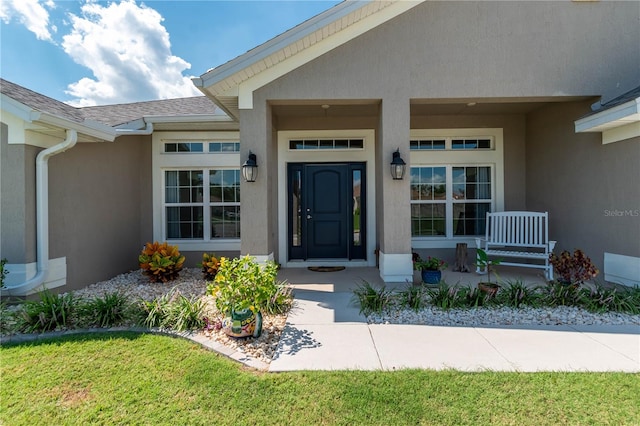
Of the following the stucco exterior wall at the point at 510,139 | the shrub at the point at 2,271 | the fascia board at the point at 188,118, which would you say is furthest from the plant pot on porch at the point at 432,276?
the shrub at the point at 2,271

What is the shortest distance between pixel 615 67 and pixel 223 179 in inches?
304

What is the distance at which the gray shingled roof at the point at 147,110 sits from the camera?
6941 millimetres

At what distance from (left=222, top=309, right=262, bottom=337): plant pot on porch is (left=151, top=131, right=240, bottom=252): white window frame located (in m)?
4.00

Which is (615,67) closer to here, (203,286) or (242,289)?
(242,289)

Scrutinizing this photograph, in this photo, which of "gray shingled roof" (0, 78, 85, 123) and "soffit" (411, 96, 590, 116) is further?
"soffit" (411, 96, 590, 116)

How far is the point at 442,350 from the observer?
3.20 meters

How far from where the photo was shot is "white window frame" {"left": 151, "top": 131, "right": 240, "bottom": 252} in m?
7.26

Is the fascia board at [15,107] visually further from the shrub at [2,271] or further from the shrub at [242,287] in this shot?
the shrub at [242,287]

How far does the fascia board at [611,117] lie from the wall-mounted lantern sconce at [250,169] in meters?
5.32

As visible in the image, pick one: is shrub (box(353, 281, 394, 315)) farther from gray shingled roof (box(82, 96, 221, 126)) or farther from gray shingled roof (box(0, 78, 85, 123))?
gray shingled roof (box(0, 78, 85, 123))

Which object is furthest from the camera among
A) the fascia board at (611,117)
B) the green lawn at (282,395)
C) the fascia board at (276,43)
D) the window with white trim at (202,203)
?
the window with white trim at (202,203)

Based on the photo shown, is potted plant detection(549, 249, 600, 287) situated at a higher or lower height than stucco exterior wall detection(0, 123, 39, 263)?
lower

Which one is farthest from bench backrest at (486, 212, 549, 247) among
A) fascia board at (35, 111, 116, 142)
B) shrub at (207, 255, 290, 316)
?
fascia board at (35, 111, 116, 142)

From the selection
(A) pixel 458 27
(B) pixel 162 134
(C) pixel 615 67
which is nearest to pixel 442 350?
(A) pixel 458 27
